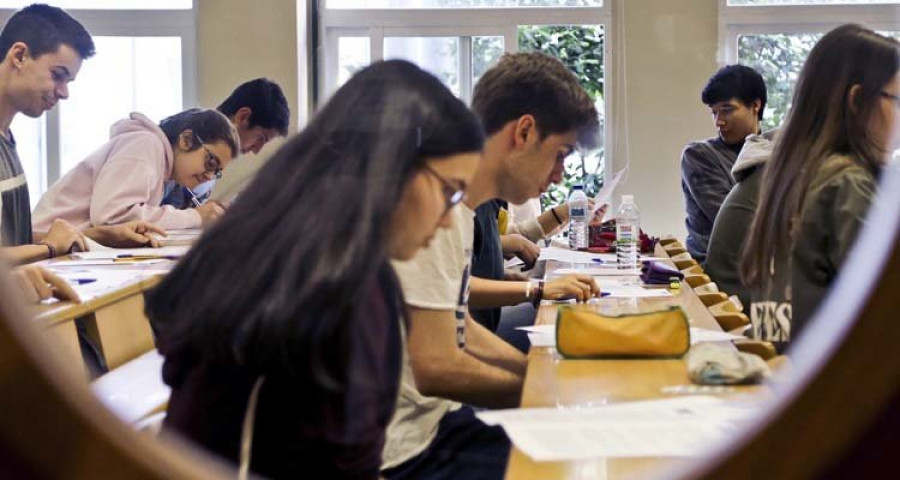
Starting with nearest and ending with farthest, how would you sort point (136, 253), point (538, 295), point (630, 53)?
point (630, 53), point (136, 253), point (538, 295)

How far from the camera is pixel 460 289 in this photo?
0.64 metres

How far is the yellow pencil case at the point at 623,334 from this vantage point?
2.48ft

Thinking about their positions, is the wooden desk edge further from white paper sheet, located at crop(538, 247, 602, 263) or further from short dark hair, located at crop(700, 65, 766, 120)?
white paper sheet, located at crop(538, 247, 602, 263)

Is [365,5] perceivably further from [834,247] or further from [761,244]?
[761,244]

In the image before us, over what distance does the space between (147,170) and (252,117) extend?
0.35 metres

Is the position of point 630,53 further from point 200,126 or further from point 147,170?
point 147,170

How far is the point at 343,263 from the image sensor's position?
16.6 inches

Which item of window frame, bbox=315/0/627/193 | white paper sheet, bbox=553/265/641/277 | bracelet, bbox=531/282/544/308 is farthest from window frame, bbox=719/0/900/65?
white paper sheet, bbox=553/265/641/277

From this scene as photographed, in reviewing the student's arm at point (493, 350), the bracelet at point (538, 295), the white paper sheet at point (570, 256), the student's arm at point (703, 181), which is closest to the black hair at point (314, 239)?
the student's arm at point (493, 350)

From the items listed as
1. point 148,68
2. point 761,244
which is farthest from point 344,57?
point 761,244

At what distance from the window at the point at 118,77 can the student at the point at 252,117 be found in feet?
0.11

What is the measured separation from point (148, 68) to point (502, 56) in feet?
0.95

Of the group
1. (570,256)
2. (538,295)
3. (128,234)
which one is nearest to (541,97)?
(128,234)

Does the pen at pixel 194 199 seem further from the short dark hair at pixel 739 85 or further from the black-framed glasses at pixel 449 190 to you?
the short dark hair at pixel 739 85
